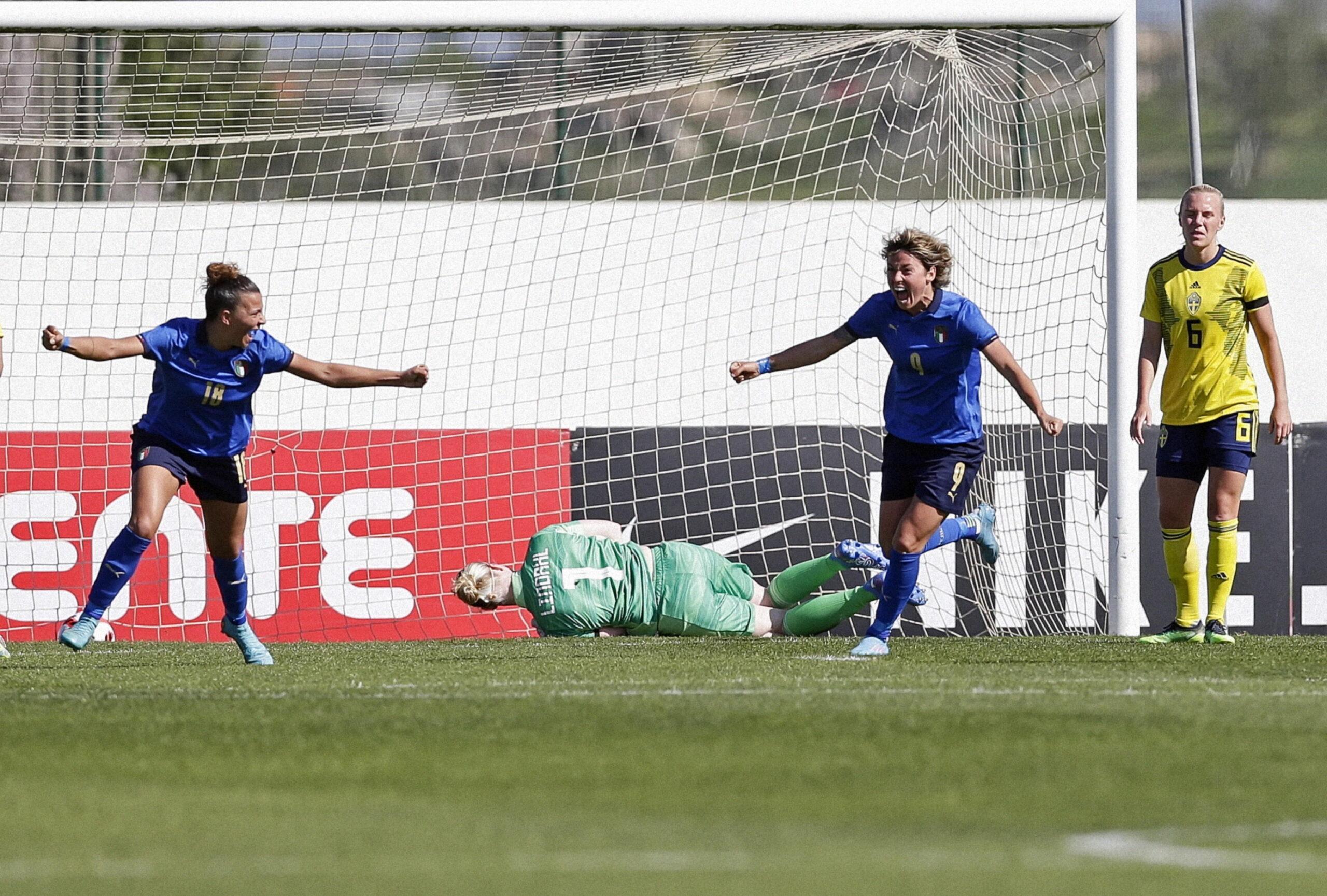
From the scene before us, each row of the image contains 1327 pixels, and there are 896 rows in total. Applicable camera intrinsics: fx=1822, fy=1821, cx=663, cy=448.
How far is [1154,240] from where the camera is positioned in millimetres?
11117

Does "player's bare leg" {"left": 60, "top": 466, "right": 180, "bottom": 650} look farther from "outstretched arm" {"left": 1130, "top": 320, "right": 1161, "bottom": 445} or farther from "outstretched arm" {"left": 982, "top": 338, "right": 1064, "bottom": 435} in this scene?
"outstretched arm" {"left": 1130, "top": 320, "right": 1161, "bottom": 445}

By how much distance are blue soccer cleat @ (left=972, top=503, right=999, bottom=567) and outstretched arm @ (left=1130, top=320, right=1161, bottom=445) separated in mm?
931

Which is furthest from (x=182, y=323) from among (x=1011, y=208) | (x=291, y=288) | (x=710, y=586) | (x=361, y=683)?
(x=1011, y=208)

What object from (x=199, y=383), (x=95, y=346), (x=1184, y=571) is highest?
(x=95, y=346)

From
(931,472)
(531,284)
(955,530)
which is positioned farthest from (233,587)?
(531,284)

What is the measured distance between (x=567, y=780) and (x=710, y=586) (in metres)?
5.58

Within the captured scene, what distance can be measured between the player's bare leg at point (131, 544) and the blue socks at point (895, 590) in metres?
2.64

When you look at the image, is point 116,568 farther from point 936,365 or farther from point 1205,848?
point 1205,848

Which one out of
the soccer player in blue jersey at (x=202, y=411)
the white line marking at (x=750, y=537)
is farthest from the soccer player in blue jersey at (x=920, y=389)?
the white line marking at (x=750, y=537)

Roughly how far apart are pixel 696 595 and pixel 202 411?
310 cm

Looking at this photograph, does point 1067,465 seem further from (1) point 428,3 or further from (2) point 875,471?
(1) point 428,3

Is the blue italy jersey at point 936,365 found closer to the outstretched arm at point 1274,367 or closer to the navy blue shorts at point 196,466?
the outstretched arm at point 1274,367

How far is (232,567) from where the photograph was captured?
6.78 meters

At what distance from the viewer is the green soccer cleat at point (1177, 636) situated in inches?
303
